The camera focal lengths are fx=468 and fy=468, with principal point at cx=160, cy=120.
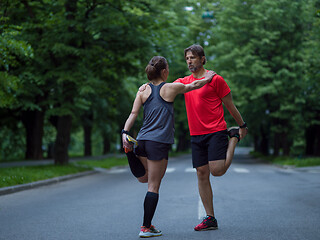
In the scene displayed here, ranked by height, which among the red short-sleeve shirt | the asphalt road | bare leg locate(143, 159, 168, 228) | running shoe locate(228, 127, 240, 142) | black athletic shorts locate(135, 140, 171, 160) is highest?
the red short-sleeve shirt

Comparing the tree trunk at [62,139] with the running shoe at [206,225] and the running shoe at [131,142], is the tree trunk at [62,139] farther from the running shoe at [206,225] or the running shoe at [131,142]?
the running shoe at [131,142]

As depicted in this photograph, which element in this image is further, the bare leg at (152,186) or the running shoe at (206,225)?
the running shoe at (206,225)

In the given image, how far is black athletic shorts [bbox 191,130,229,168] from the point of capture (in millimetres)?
5320

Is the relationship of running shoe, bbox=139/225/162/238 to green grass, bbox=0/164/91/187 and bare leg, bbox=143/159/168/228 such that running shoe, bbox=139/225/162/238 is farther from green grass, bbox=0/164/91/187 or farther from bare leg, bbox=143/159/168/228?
green grass, bbox=0/164/91/187

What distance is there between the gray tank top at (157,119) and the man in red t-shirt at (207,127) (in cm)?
36

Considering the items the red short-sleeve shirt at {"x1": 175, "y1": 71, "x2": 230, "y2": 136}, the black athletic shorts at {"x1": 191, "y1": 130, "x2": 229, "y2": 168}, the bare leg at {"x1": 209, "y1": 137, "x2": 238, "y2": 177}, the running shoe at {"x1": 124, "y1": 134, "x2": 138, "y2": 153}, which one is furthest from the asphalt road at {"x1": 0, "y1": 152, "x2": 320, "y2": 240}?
the red short-sleeve shirt at {"x1": 175, "y1": 71, "x2": 230, "y2": 136}

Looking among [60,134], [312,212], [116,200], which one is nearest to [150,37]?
[60,134]

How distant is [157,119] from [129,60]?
12.6 m

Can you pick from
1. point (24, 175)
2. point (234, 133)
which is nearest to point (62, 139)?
point (24, 175)

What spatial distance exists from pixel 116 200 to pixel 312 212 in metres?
3.75

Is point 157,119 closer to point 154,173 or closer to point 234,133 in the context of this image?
point 154,173

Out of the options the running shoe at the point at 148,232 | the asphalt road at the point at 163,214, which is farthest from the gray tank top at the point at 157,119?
the asphalt road at the point at 163,214

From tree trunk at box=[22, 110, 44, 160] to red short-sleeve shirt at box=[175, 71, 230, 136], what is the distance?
23.6 m

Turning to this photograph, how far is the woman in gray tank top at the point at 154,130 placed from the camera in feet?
16.8
